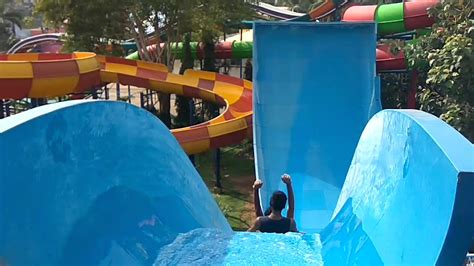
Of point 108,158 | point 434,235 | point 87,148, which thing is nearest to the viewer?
point 434,235

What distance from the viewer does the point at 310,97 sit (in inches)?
315

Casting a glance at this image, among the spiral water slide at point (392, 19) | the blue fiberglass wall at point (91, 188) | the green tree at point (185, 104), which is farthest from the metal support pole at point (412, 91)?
the blue fiberglass wall at point (91, 188)

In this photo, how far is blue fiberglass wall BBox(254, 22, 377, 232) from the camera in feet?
24.1

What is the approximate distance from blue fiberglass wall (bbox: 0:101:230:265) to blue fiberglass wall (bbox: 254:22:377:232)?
3.16 meters

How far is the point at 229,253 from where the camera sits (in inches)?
135

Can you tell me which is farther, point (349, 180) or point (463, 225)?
point (349, 180)

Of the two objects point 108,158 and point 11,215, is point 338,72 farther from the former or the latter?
point 11,215

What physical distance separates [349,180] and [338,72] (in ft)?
13.6

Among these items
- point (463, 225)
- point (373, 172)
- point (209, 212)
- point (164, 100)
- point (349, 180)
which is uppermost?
point (463, 225)

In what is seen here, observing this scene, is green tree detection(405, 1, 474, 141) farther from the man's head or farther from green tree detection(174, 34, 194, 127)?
green tree detection(174, 34, 194, 127)

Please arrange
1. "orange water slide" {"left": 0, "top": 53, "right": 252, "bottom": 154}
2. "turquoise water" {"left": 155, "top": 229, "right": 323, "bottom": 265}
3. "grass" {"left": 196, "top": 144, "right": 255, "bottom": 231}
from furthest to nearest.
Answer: "grass" {"left": 196, "top": 144, "right": 255, "bottom": 231}
"orange water slide" {"left": 0, "top": 53, "right": 252, "bottom": 154}
"turquoise water" {"left": 155, "top": 229, "right": 323, "bottom": 265}

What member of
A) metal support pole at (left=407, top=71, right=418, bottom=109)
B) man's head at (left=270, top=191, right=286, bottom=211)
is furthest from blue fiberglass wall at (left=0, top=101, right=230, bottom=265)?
metal support pole at (left=407, top=71, right=418, bottom=109)

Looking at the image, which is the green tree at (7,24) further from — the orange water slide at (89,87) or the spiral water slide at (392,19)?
the spiral water slide at (392,19)

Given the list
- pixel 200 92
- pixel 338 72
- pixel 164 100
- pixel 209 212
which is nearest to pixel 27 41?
pixel 164 100
